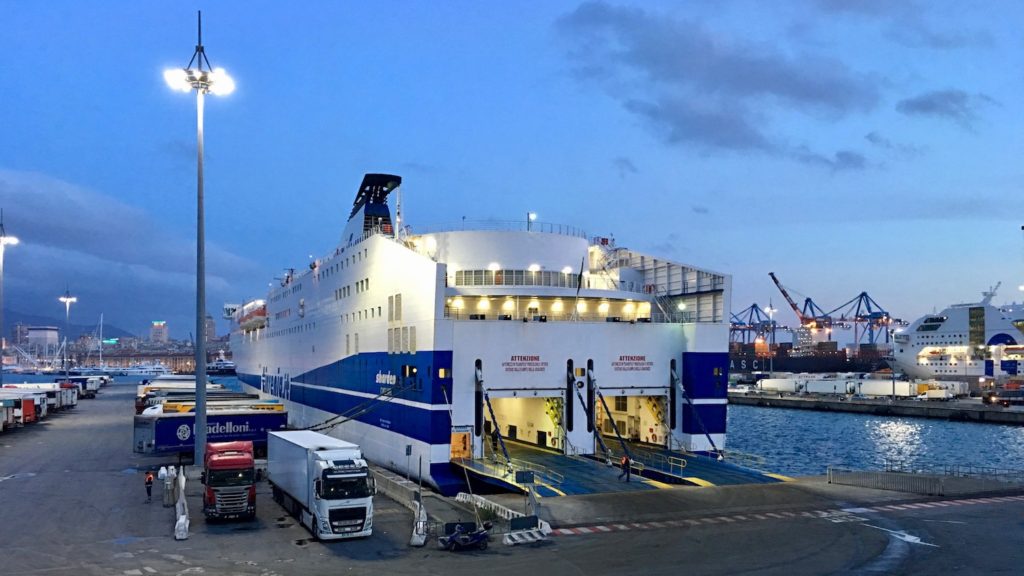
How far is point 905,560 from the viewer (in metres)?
18.7

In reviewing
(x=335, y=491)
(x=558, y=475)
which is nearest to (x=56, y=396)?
(x=558, y=475)

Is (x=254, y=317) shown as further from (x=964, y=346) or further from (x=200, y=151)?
(x=964, y=346)

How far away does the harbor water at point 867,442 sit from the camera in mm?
51750

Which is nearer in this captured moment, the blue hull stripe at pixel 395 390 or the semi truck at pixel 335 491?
the semi truck at pixel 335 491

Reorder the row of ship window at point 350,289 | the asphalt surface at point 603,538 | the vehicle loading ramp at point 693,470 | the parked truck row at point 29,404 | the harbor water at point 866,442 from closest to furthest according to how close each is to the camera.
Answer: the asphalt surface at point 603,538 < the vehicle loading ramp at point 693,470 < the row of ship window at point 350,289 < the harbor water at point 866,442 < the parked truck row at point 29,404

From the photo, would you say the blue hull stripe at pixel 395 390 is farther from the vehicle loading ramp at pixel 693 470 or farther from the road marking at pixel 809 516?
the road marking at pixel 809 516

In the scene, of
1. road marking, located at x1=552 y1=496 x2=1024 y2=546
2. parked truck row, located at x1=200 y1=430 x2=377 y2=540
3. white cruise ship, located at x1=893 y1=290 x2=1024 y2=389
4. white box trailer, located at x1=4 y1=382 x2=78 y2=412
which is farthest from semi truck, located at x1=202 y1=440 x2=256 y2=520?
white cruise ship, located at x1=893 y1=290 x2=1024 y2=389

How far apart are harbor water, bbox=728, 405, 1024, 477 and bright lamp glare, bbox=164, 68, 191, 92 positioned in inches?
1482

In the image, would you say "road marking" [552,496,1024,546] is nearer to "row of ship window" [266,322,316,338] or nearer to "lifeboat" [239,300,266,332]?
"row of ship window" [266,322,316,338]

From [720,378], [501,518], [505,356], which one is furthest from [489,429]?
[501,518]

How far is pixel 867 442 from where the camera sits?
64.1 meters

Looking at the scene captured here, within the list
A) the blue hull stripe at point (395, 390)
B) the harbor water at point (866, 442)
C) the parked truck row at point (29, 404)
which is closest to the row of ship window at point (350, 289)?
the blue hull stripe at point (395, 390)

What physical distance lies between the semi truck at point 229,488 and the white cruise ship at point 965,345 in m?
125

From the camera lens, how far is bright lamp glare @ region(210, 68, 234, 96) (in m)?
29.4
